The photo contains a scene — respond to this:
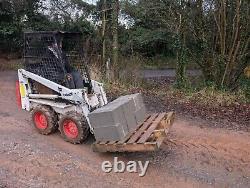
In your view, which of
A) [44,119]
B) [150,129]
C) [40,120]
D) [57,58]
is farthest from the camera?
[40,120]

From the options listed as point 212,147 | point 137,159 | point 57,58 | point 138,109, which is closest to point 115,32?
point 57,58

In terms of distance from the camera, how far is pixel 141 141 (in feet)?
17.8

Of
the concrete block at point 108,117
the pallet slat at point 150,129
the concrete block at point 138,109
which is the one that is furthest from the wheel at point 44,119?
the pallet slat at point 150,129

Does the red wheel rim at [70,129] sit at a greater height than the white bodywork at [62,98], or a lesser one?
lesser

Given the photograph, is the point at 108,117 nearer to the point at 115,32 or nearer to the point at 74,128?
the point at 74,128

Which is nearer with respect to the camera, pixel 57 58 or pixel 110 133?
pixel 110 133

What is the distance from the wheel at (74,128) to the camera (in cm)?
623

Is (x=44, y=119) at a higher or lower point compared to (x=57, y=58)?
lower

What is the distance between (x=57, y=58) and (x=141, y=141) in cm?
235

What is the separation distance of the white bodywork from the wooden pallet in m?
0.56

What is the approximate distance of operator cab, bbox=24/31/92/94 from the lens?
259 inches

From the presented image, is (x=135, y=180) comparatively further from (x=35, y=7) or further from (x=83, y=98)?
(x=35, y=7)

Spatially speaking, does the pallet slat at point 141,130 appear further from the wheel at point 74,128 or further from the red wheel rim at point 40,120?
the red wheel rim at point 40,120

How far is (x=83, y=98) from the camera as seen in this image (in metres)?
6.25
